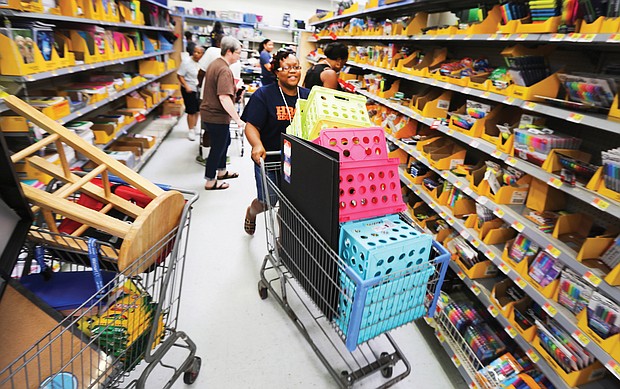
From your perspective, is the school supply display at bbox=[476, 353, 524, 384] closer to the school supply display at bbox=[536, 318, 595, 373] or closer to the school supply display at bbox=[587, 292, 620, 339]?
the school supply display at bbox=[536, 318, 595, 373]

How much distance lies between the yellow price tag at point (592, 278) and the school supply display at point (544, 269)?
199 mm

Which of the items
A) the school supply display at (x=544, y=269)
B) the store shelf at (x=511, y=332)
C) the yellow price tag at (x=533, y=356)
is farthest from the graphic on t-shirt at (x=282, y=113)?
the yellow price tag at (x=533, y=356)

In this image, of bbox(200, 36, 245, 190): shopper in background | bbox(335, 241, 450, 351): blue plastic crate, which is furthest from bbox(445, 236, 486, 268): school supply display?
bbox(200, 36, 245, 190): shopper in background

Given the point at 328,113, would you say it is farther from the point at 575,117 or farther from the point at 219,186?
the point at 219,186

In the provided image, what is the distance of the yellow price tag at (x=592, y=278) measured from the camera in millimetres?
1367

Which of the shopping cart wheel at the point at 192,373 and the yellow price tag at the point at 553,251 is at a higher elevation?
the yellow price tag at the point at 553,251

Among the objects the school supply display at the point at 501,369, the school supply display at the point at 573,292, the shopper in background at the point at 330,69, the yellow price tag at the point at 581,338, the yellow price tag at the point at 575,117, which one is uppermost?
the shopper in background at the point at 330,69

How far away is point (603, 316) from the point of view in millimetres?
1357

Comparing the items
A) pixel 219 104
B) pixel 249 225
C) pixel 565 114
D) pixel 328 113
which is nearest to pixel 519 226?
pixel 565 114

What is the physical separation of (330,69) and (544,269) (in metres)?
2.97

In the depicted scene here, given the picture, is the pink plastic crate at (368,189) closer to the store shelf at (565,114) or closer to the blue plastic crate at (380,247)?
the blue plastic crate at (380,247)

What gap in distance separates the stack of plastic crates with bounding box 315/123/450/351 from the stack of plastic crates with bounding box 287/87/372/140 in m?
0.18

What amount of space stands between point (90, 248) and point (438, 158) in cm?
240

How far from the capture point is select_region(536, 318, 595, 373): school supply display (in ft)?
4.87
